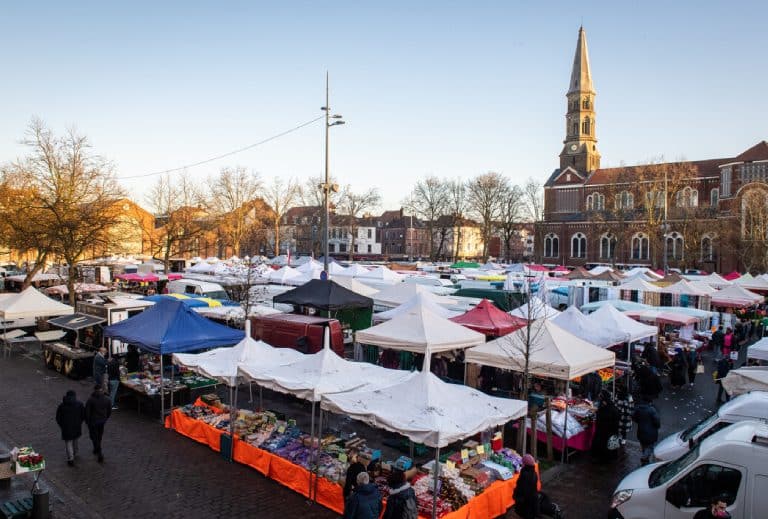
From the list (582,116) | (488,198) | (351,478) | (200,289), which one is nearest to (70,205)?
(200,289)

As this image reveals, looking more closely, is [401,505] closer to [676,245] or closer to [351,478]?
[351,478]

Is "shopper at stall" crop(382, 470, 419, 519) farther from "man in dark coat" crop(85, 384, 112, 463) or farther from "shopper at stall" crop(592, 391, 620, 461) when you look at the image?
"man in dark coat" crop(85, 384, 112, 463)

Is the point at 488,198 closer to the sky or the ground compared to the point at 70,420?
closer to the sky

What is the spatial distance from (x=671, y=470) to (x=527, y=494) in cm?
195

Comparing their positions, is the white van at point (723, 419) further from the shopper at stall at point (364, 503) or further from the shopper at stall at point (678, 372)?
the shopper at stall at point (678, 372)

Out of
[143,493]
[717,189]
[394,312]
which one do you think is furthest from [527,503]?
[717,189]

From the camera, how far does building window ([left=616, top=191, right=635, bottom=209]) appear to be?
2383 inches

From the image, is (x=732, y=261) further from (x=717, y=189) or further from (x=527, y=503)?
(x=527, y=503)

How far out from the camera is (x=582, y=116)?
76812 mm

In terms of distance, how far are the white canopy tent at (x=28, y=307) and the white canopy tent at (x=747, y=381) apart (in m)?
20.9

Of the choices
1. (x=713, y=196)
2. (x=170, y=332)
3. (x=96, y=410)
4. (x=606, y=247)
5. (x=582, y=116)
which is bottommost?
(x=96, y=410)


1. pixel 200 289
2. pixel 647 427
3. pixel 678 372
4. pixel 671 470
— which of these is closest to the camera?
pixel 671 470

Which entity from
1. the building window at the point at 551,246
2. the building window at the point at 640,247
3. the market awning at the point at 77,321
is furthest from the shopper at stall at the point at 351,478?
the building window at the point at 551,246

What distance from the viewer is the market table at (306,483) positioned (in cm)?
773
